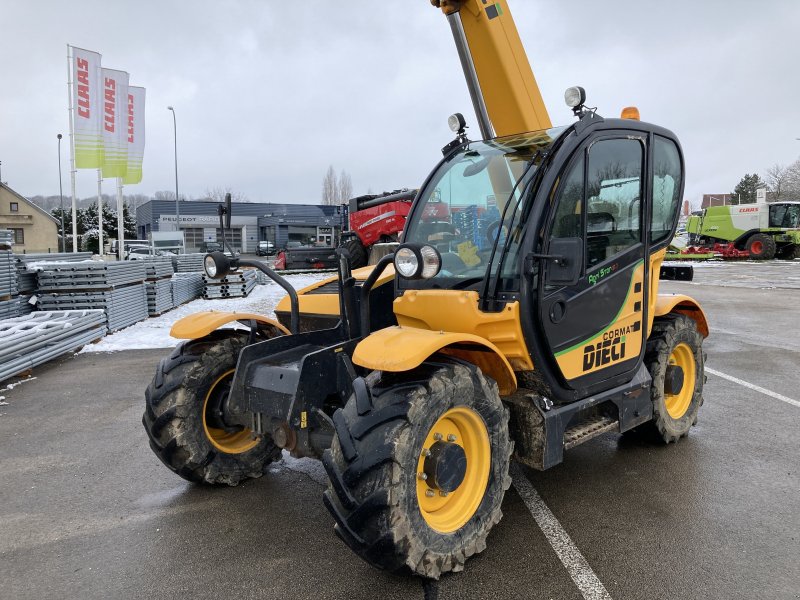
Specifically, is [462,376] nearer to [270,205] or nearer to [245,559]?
[245,559]

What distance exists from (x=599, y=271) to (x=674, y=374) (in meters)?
1.75

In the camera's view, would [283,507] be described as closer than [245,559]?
No

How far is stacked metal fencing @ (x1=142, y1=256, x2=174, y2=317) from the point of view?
40.6 ft

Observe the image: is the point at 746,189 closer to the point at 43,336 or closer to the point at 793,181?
the point at 793,181

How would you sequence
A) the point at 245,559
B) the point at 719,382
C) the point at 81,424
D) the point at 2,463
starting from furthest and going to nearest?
1. the point at 719,382
2. the point at 81,424
3. the point at 2,463
4. the point at 245,559

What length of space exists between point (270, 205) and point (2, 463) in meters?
57.4

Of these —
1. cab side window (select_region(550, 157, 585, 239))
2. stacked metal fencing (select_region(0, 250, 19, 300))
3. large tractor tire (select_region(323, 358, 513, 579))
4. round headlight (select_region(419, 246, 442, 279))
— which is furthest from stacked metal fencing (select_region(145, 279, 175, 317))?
cab side window (select_region(550, 157, 585, 239))

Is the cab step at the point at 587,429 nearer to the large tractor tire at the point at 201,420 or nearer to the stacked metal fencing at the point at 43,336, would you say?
the large tractor tire at the point at 201,420

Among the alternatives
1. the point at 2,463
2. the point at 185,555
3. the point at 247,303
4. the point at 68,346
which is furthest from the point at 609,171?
the point at 247,303

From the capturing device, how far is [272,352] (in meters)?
3.75

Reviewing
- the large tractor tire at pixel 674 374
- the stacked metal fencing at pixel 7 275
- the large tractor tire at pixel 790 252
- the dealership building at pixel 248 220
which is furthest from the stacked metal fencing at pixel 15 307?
the dealership building at pixel 248 220

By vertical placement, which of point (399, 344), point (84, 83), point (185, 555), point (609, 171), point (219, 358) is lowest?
point (185, 555)

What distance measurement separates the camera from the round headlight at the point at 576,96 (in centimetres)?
355

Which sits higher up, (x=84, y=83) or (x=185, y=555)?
(x=84, y=83)
